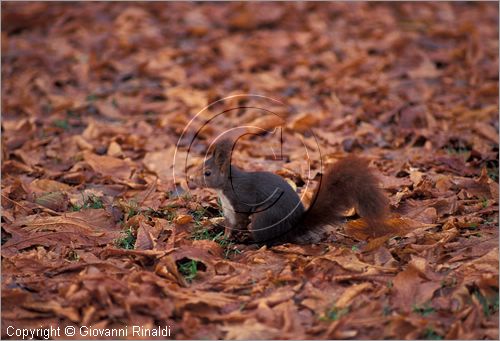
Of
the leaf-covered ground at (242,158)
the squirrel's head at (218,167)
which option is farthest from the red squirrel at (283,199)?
the leaf-covered ground at (242,158)

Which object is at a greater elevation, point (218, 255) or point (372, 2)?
point (372, 2)

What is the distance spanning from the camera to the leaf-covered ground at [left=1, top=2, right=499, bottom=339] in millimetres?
3270

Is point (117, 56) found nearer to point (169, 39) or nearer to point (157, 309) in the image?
point (169, 39)

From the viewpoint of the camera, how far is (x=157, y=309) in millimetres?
3221

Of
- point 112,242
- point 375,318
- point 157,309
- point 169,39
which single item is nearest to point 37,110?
point 169,39

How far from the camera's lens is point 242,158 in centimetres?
568

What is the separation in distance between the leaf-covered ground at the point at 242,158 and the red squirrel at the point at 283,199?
4.8 inches

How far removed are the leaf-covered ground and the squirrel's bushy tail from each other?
195 millimetres

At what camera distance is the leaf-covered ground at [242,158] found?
10.7 ft

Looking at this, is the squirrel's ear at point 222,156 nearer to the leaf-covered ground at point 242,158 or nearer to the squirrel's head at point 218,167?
the squirrel's head at point 218,167

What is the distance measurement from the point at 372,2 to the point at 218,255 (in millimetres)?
7000

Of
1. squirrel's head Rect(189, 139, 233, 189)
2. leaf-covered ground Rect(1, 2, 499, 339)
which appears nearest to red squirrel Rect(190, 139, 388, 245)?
squirrel's head Rect(189, 139, 233, 189)

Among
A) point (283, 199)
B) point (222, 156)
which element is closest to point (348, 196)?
point (283, 199)

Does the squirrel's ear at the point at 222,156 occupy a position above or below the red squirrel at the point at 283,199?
above
